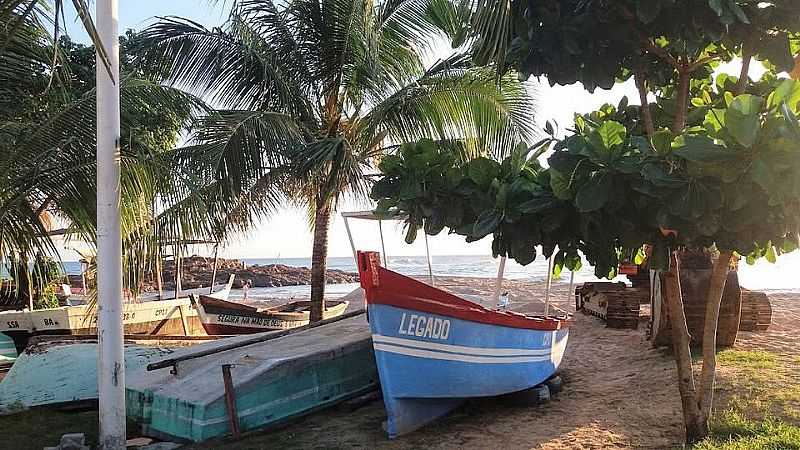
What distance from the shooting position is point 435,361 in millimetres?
6508

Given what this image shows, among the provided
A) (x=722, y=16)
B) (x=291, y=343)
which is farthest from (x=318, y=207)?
(x=722, y=16)

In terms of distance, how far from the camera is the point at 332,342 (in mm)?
7902

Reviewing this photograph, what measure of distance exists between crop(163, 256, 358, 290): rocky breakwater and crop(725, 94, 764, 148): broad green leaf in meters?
42.3

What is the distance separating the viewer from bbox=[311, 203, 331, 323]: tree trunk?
1125 centimetres

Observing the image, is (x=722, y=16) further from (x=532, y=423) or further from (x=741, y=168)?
(x=532, y=423)

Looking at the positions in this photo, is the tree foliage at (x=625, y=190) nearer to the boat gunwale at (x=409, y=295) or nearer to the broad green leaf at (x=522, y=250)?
the broad green leaf at (x=522, y=250)

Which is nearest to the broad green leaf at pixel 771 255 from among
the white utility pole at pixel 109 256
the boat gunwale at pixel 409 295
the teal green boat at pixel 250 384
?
the boat gunwale at pixel 409 295

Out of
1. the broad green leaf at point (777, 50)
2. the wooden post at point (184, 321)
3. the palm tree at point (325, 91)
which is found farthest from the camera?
the wooden post at point (184, 321)

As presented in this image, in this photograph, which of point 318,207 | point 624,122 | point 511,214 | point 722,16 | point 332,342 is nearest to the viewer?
point 722,16

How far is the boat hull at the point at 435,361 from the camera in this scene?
6.27 m

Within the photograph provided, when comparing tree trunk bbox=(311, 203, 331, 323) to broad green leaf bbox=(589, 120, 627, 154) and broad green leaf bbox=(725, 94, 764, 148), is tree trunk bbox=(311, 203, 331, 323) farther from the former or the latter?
broad green leaf bbox=(725, 94, 764, 148)

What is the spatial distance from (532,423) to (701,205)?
3.73m

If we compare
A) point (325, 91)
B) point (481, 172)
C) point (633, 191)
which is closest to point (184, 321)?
point (325, 91)

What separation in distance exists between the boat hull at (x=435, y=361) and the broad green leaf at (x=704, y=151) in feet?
10.9
